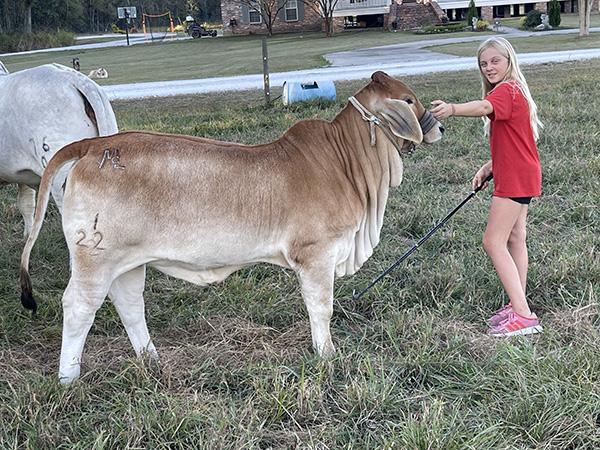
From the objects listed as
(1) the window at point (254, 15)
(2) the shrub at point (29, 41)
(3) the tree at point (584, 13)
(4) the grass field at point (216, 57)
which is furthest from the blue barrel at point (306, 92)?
(2) the shrub at point (29, 41)

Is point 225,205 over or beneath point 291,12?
beneath

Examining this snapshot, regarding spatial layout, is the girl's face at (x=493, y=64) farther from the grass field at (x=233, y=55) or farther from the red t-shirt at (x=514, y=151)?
the grass field at (x=233, y=55)

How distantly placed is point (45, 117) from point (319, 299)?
2507mm

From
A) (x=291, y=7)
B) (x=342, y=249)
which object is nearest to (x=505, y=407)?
(x=342, y=249)

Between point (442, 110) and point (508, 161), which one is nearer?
point (442, 110)

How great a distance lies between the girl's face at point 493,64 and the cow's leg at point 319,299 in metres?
1.49

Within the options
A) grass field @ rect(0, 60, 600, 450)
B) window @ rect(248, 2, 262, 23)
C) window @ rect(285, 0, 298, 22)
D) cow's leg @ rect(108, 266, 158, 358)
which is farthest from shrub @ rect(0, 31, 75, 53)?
cow's leg @ rect(108, 266, 158, 358)

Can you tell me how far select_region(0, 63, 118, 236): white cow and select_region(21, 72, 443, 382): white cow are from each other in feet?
4.64

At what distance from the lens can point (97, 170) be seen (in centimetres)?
346

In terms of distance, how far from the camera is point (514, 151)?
418cm

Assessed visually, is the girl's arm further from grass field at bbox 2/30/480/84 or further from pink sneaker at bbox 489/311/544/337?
grass field at bbox 2/30/480/84

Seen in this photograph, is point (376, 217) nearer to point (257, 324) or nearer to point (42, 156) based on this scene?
point (257, 324)

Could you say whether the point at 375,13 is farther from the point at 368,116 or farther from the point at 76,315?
the point at 76,315

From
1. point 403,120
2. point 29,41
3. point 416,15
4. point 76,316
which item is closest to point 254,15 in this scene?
point 416,15
